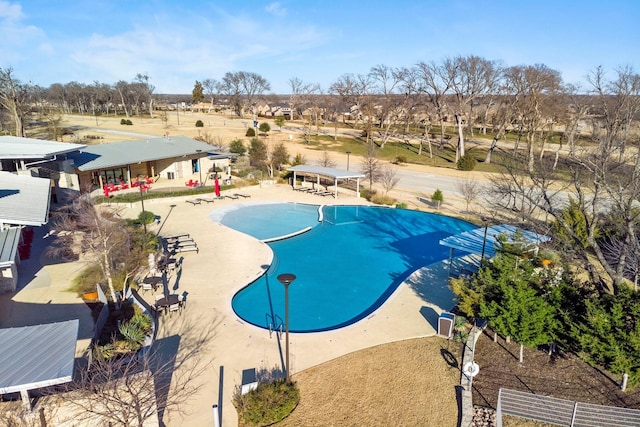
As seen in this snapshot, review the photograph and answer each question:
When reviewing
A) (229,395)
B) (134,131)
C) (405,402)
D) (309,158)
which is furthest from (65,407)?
(134,131)

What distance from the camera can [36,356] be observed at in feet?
26.5

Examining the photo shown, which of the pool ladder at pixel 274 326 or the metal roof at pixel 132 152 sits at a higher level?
the metal roof at pixel 132 152

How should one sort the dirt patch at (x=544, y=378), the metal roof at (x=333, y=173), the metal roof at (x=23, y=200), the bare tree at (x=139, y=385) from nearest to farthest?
the bare tree at (x=139, y=385) < the dirt patch at (x=544, y=378) < the metal roof at (x=23, y=200) < the metal roof at (x=333, y=173)

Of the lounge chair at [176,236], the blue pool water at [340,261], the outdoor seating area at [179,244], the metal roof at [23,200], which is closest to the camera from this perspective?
the metal roof at [23,200]

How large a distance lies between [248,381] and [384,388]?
3585 mm

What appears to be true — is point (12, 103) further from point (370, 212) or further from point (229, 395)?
point (229, 395)

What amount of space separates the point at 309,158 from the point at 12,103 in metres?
37.2

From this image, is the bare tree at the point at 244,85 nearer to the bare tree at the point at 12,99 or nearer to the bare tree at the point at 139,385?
the bare tree at the point at 12,99

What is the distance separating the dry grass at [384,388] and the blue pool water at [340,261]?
10.2 feet

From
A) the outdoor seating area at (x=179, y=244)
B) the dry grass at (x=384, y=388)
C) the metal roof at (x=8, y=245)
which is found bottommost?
the dry grass at (x=384, y=388)

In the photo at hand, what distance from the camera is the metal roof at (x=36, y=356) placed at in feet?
23.9

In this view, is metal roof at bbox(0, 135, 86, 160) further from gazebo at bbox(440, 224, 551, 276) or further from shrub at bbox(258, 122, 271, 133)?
shrub at bbox(258, 122, 271, 133)

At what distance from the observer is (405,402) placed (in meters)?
10.1

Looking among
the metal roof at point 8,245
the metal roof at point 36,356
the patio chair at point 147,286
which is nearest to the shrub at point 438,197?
the patio chair at point 147,286
